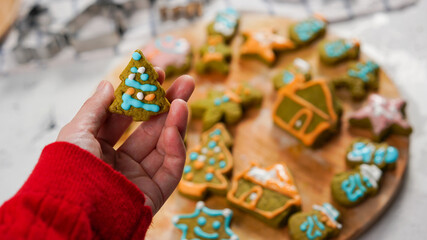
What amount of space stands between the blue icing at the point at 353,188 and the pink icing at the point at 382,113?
237 millimetres

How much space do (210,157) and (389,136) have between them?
27.2 inches

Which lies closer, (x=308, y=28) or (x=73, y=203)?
(x=73, y=203)

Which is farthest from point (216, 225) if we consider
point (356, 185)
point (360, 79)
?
point (360, 79)

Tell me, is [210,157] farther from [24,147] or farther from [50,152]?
[24,147]

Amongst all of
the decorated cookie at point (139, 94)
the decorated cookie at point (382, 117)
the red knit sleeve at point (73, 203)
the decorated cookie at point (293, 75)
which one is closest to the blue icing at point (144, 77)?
the decorated cookie at point (139, 94)

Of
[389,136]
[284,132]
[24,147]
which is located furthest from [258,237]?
[24,147]

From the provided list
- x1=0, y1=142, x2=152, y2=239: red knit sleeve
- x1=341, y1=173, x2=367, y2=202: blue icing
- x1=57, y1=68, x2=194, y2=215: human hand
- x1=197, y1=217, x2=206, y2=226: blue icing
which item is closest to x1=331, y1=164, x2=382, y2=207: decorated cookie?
Result: x1=341, y1=173, x2=367, y2=202: blue icing

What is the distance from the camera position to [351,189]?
4.53 feet

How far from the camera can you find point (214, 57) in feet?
5.69

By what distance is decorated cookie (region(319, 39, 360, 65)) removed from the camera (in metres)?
1.75

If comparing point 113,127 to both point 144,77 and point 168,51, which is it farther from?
point 168,51

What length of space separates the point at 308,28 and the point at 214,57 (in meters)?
0.46

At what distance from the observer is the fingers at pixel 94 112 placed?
1.06m

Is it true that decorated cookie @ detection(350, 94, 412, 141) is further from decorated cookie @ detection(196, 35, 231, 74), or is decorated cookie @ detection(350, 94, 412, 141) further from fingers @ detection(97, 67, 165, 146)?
fingers @ detection(97, 67, 165, 146)
